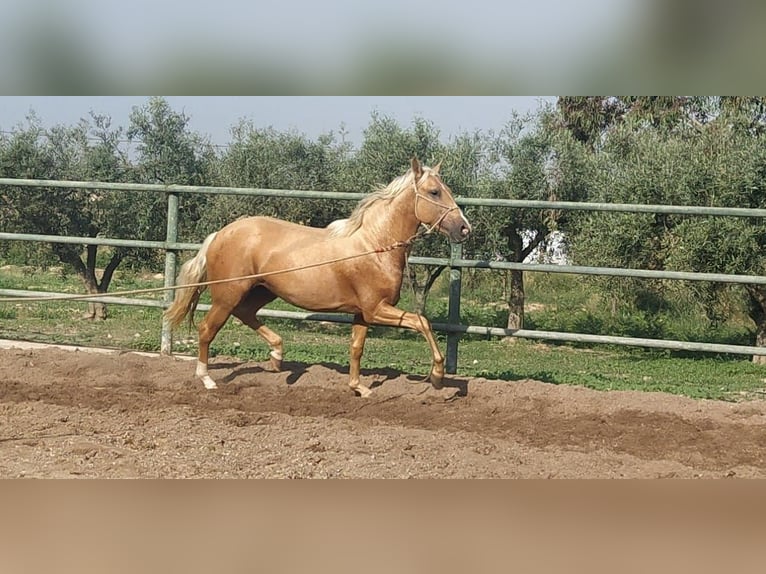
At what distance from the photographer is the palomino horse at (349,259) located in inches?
→ 232

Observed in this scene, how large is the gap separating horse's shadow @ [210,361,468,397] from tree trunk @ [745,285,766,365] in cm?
582

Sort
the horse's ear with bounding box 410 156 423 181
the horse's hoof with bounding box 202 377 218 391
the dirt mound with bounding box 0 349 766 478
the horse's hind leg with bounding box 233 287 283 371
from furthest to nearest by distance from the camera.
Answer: the horse's hind leg with bounding box 233 287 283 371 < the horse's hoof with bounding box 202 377 218 391 < the horse's ear with bounding box 410 156 423 181 < the dirt mound with bounding box 0 349 766 478

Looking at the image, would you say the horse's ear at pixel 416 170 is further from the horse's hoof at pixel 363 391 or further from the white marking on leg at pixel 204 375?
the white marking on leg at pixel 204 375

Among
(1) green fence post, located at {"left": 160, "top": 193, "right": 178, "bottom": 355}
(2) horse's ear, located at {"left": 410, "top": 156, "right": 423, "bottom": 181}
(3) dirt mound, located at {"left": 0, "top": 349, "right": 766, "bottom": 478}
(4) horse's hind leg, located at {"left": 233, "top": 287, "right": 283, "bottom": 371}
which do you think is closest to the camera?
(3) dirt mound, located at {"left": 0, "top": 349, "right": 766, "bottom": 478}

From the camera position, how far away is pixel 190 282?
6.48 meters

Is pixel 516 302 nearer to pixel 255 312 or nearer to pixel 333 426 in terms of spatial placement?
pixel 255 312

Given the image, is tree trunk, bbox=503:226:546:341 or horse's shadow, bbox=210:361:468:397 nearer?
horse's shadow, bbox=210:361:468:397

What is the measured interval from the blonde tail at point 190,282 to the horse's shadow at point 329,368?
A: 0.57 m

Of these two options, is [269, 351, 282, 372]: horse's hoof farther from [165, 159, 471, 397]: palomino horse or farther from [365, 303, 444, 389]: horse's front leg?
[365, 303, 444, 389]: horse's front leg

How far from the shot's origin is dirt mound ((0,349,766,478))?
431 cm

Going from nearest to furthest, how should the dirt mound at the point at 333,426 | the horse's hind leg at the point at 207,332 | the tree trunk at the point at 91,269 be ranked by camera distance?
the dirt mound at the point at 333,426 < the horse's hind leg at the point at 207,332 < the tree trunk at the point at 91,269

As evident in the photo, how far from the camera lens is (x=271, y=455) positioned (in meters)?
4.46

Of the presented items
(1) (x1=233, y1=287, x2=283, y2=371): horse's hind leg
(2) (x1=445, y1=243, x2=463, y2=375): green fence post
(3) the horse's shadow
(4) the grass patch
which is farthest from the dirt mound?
(4) the grass patch

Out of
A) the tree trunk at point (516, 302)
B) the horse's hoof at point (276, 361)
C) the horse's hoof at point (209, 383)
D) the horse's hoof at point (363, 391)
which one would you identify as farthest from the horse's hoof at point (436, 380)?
the tree trunk at point (516, 302)
